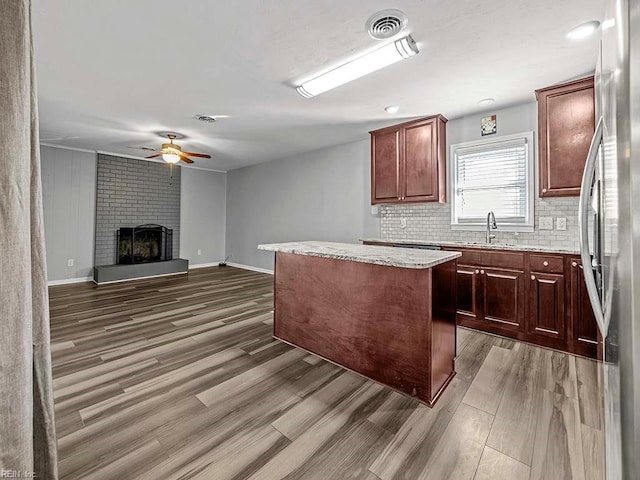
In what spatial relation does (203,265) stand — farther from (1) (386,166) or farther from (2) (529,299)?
(2) (529,299)

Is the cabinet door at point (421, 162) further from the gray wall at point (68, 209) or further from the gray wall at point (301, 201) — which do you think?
the gray wall at point (68, 209)

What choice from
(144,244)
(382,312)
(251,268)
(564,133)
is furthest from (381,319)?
(144,244)

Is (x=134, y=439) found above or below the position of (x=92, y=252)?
below

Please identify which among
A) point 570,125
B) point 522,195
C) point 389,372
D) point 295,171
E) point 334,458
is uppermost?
point 295,171

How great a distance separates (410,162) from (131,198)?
5.53 m

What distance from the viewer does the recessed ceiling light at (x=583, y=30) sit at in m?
1.94

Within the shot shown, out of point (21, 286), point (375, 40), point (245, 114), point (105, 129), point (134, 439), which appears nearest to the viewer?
point (21, 286)

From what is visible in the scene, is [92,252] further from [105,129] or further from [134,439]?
[134,439]

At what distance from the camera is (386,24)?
1.97 meters

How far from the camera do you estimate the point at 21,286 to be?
73cm

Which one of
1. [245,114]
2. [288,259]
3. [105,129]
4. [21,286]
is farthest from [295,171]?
[21,286]

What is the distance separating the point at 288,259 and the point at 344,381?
1118mm

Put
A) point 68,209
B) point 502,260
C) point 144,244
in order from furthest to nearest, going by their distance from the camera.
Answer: point 144,244 → point 68,209 → point 502,260

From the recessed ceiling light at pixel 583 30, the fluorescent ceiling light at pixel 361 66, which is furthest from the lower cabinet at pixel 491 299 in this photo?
the fluorescent ceiling light at pixel 361 66
